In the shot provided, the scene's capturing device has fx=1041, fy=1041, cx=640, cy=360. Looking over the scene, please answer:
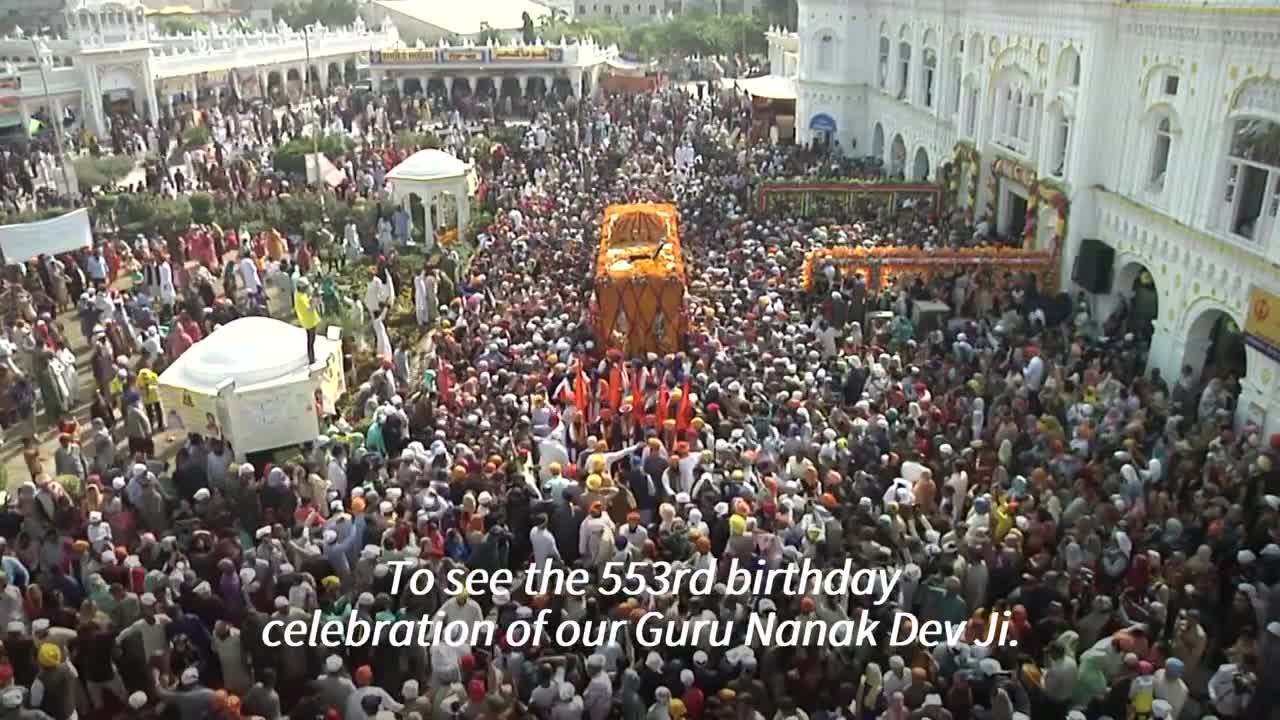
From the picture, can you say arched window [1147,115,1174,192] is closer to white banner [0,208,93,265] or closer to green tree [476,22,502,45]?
white banner [0,208,93,265]

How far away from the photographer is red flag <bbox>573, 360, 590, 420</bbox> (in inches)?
470

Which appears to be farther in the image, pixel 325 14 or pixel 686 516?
pixel 325 14

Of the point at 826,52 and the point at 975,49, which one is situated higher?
the point at 975,49

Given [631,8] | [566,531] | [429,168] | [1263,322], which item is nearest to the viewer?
[566,531]

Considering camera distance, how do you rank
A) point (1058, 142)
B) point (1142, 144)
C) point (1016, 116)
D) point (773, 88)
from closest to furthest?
point (1142, 144) < point (1058, 142) < point (1016, 116) < point (773, 88)

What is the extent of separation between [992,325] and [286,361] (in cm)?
961

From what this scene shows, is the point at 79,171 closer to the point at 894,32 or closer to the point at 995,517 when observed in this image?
the point at 894,32

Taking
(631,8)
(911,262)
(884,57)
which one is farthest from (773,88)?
(631,8)

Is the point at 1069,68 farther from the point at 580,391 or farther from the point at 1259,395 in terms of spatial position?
the point at 580,391

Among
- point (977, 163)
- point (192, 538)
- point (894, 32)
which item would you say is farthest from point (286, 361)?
point (894, 32)

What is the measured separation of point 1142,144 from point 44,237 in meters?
17.2

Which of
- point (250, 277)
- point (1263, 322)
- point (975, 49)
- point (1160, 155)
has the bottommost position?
point (250, 277)

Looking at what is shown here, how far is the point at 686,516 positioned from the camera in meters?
9.53

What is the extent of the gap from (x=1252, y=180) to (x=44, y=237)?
17794 mm
